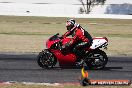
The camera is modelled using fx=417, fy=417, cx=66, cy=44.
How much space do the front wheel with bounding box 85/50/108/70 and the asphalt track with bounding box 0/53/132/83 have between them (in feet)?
0.85

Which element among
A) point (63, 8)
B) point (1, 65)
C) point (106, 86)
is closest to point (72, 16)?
point (63, 8)

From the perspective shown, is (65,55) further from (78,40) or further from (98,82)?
(98,82)

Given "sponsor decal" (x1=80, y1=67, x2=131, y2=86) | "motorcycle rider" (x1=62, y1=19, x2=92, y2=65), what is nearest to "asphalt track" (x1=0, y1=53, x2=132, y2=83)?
"motorcycle rider" (x1=62, y1=19, x2=92, y2=65)

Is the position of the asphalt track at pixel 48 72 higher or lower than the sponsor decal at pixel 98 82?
lower

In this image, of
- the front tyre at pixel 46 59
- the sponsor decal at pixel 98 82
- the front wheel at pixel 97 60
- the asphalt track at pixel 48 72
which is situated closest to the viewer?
the sponsor decal at pixel 98 82

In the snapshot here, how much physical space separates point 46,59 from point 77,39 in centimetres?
123

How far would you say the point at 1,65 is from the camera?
1512 centimetres

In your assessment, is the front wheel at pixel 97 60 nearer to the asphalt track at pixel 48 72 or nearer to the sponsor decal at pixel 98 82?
the asphalt track at pixel 48 72

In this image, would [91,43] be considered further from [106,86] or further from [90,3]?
[90,3]

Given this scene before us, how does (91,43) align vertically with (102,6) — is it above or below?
above

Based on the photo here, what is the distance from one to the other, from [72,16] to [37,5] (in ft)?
105

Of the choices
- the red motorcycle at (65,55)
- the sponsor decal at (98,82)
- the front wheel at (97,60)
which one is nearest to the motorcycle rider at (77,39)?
the red motorcycle at (65,55)

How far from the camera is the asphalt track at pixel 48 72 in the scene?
1205 centimetres

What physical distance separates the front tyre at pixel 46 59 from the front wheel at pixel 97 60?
116cm
